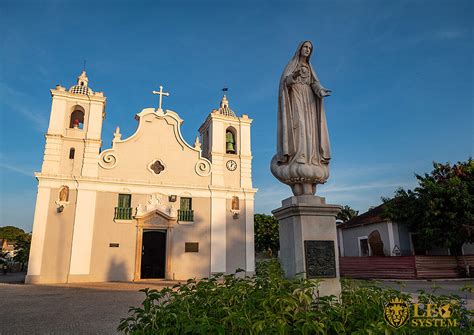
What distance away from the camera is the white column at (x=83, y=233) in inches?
606

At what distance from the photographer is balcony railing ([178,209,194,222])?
17.6 m

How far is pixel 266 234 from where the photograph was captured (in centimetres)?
4422

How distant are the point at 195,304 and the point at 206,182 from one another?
1530 cm

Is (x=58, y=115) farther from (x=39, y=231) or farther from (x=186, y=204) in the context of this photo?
(x=186, y=204)

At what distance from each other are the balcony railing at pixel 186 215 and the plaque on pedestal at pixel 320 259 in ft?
45.1

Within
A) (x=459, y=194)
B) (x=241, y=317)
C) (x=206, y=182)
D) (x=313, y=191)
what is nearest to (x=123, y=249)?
(x=206, y=182)

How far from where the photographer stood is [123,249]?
16.3 meters

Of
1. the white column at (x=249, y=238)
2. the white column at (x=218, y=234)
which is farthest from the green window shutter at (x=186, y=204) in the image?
the white column at (x=249, y=238)

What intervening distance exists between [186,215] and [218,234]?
6.70 ft

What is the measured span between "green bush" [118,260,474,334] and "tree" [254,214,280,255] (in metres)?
40.5

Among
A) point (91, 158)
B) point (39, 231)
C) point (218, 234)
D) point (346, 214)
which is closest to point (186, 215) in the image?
point (218, 234)

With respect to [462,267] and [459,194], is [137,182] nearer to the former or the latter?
[459,194]

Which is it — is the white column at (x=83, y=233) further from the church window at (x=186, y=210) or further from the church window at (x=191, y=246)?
the church window at (x=191, y=246)

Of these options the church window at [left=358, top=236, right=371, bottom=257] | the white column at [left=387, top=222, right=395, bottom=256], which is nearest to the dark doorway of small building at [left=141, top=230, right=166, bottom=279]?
the white column at [left=387, top=222, right=395, bottom=256]
